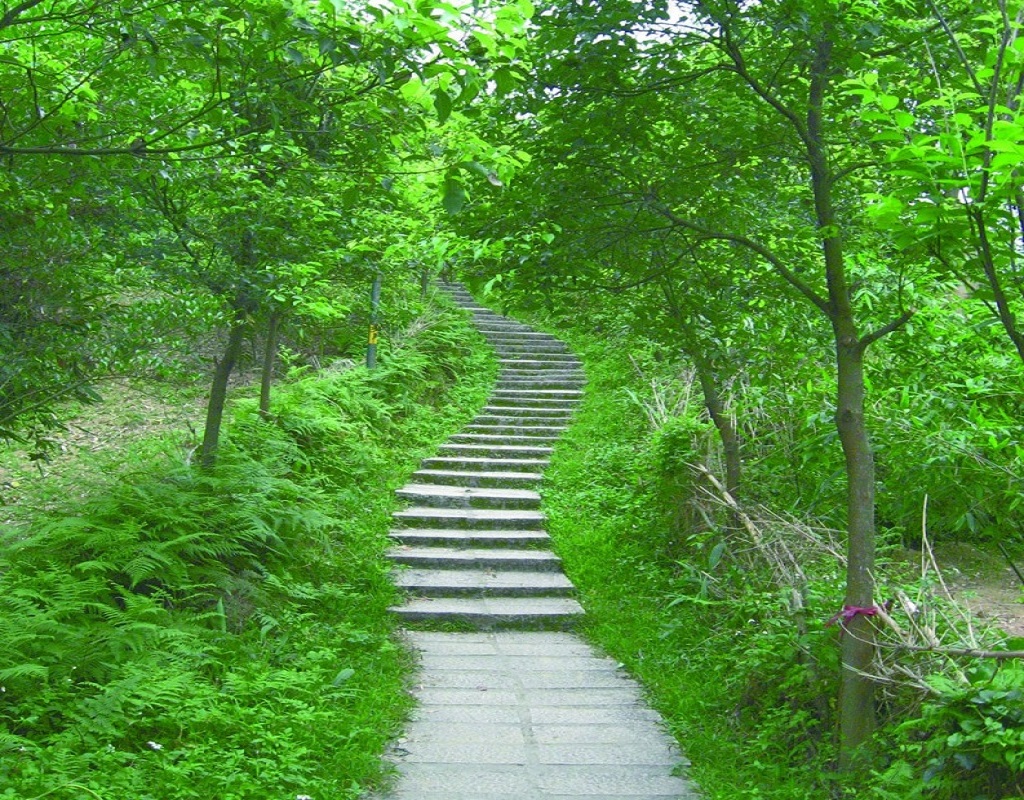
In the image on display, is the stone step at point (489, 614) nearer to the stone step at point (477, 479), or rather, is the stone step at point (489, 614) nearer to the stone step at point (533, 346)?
the stone step at point (477, 479)

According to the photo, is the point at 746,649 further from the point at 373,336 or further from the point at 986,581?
the point at 373,336

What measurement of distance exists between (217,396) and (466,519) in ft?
9.35

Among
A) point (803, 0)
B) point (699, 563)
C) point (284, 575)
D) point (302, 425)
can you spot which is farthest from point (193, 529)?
point (803, 0)

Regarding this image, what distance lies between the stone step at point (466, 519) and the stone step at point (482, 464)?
1213 mm

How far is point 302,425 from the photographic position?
31.2ft

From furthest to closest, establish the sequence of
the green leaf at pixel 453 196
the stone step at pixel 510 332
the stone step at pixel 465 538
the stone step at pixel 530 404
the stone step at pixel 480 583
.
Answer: the stone step at pixel 510 332 → the stone step at pixel 530 404 → the stone step at pixel 465 538 → the stone step at pixel 480 583 → the green leaf at pixel 453 196

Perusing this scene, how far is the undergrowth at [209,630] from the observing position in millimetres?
4184

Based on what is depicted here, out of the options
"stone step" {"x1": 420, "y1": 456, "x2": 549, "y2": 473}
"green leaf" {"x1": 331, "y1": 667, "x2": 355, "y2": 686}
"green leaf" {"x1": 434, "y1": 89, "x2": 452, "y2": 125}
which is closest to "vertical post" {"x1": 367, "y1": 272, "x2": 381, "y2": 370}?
"stone step" {"x1": 420, "y1": 456, "x2": 549, "y2": 473}

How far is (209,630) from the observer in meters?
5.64

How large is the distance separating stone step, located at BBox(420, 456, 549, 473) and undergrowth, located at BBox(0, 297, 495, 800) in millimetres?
1106

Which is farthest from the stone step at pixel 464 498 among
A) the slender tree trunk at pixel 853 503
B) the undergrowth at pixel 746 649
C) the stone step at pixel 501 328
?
the stone step at pixel 501 328

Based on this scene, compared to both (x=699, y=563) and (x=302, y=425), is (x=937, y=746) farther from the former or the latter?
(x=302, y=425)

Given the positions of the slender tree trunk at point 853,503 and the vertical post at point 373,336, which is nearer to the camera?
the slender tree trunk at point 853,503

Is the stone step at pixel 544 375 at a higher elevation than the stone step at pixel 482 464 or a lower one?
higher
